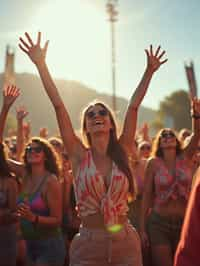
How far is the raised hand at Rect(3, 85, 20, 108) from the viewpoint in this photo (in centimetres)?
477

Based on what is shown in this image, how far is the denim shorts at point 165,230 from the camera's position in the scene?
4.57 m

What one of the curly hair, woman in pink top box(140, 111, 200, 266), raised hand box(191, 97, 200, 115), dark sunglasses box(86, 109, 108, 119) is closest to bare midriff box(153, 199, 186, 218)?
woman in pink top box(140, 111, 200, 266)

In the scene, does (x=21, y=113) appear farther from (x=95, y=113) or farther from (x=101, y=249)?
(x=101, y=249)

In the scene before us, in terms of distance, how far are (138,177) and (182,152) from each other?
1.43m

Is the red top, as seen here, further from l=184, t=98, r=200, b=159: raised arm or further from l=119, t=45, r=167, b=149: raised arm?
l=184, t=98, r=200, b=159: raised arm

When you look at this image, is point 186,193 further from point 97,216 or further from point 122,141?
point 97,216

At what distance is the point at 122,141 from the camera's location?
142 inches

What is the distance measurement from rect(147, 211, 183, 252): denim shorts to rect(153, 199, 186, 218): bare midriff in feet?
0.13

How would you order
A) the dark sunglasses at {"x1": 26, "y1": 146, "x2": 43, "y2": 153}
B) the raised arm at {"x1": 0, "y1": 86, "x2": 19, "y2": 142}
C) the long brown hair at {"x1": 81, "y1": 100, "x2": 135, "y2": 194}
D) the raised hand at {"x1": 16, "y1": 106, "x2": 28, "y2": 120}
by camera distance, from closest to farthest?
the long brown hair at {"x1": 81, "y1": 100, "x2": 135, "y2": 194} < the dark sunglasses at {"x1": 26, "y1": 146, "x2": 43, "y2": 153} < the raised arm at {"x1": 0, "y1": 86, "x2": 19, "y2": 142} < the raised hand at {"x1": 16, "y1": 106, "x2": 28, "y2": 120}

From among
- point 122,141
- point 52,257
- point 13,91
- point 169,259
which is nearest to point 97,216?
point 122,141

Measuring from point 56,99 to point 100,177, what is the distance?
0.75m

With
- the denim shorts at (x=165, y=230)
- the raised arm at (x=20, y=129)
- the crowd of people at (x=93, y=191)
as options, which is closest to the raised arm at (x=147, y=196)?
the crowd of people at (x=93, y=191)

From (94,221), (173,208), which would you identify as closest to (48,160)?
(173,208)

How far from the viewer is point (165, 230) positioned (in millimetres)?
4613
